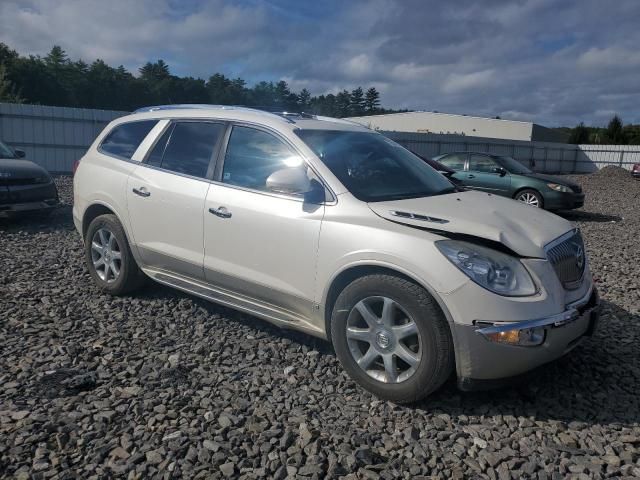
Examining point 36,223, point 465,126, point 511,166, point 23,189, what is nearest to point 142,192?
point 23,189

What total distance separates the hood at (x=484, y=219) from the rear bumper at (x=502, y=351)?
0.43 metres

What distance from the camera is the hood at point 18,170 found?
8.26 metres

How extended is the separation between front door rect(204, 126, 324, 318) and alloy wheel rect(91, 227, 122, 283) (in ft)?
4.42

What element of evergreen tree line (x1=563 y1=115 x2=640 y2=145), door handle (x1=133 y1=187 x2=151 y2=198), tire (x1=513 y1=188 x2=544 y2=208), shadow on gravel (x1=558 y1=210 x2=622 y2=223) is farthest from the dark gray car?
evergreen tree line (x1=563 y1=115 x2=640 y2=145)

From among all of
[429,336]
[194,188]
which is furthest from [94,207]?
[429,336]

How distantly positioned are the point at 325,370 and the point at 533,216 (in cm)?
183

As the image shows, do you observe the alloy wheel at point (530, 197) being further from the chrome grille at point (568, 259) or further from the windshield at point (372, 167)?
the chrome grille at point (568, 259)

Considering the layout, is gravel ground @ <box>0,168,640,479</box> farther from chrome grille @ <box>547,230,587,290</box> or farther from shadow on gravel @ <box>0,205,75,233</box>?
shadow on gravel @ <box>0,205,75,233</box>

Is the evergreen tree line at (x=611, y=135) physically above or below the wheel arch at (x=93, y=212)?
above

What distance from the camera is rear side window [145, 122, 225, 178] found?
14.2ft

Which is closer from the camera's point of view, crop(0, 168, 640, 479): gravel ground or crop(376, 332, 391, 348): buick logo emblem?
crop(0, 168, 640, 479): gravel ground

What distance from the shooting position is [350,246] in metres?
3.35

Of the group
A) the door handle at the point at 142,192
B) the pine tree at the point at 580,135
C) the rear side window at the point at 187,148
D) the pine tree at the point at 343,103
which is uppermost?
the pine tree at the point at 343,103

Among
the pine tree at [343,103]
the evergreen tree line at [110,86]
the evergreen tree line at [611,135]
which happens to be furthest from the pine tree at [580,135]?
the pine tree at [343,103]
